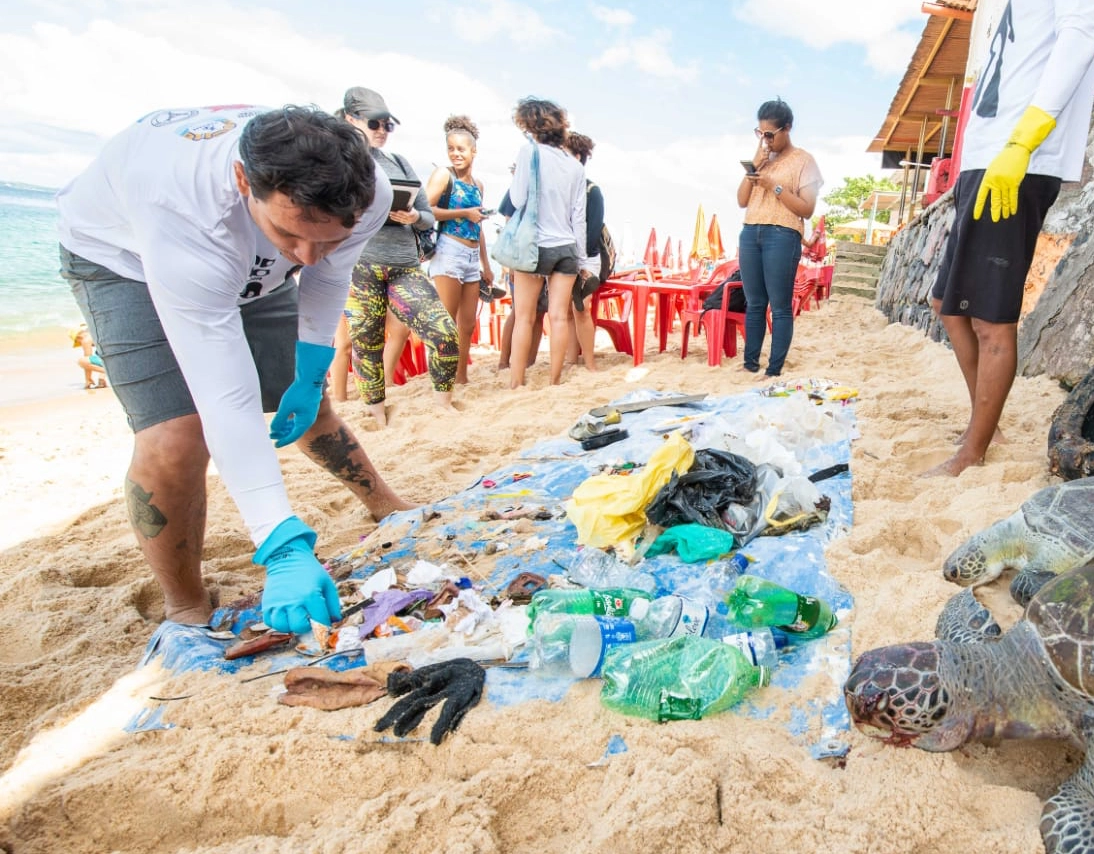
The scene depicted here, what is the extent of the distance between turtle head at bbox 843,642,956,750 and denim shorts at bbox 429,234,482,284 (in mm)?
3810

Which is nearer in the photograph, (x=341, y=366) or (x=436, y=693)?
(x=436, y=693)

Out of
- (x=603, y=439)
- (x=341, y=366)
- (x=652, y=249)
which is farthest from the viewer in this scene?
(x=652, y=249)

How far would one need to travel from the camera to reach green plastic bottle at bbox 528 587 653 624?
1618 mm

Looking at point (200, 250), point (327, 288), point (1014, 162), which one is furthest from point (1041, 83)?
point (200, 250)

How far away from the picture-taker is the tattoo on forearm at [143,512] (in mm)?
1726

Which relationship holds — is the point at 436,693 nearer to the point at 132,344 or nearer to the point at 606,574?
the point at 606,574

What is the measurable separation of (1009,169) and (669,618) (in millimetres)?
1747

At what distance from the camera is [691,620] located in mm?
1530

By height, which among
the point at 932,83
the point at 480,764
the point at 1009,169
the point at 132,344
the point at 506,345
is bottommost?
the point at 480,764

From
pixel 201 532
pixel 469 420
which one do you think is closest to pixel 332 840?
pixel 201 532

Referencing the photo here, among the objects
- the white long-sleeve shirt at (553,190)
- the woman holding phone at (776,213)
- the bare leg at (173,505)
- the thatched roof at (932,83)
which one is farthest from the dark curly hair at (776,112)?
the thatched roof at (932,83)

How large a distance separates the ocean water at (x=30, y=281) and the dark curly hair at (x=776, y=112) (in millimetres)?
3820

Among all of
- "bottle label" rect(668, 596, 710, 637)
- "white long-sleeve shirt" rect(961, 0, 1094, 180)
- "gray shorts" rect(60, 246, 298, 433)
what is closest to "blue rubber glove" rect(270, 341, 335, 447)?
"gray shorts" rect(60, 246, 298, 433)

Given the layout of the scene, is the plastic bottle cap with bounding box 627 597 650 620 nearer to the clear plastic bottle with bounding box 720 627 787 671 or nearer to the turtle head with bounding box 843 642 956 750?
the clear plastic bottle with bounding box 720 627 787 671
